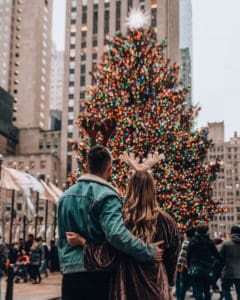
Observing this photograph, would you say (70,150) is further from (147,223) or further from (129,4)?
(147,223)

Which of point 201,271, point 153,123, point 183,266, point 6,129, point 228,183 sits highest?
point 6,129

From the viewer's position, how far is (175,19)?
10212cm

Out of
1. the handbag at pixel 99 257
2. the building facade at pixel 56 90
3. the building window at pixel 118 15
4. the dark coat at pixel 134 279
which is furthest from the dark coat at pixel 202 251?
the building facade at pixel 56 90

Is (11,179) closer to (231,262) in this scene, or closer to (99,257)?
(231,262)

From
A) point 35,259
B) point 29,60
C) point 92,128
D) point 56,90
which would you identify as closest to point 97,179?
point 92,128

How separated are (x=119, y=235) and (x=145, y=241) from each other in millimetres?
305

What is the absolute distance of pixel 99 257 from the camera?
3.42 meters

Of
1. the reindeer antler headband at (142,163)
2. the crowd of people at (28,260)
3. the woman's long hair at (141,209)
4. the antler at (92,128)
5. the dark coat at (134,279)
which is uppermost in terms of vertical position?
the antler at (92,128)

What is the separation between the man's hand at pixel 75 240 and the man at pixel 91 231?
0.04 m

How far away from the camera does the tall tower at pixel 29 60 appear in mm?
129750

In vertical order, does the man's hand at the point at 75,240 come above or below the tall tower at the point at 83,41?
below

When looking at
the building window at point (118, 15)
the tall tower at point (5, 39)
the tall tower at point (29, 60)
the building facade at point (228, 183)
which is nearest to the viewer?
the building window at point (118, 15)

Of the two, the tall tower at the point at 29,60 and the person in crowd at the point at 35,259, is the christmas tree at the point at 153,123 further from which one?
the tall tower at the point at 29,60

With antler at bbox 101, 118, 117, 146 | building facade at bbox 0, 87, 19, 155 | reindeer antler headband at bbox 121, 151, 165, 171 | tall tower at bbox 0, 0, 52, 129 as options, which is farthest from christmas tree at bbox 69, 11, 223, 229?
tall tower at bbox 0, 0, 52, 129
